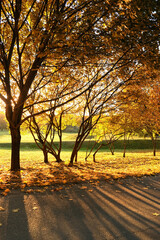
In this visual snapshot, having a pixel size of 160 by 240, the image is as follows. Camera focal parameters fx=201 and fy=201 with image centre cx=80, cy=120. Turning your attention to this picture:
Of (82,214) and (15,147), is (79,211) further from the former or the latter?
(15,147)

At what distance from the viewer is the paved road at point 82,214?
12.2 ft

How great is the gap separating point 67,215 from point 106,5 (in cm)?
690

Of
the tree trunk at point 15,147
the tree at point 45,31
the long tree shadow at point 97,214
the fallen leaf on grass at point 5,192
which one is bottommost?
the long tree shadow at point 97,214

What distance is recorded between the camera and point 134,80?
524 inches

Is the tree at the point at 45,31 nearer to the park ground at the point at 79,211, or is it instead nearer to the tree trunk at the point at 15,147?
the tree trunk at the point at 15,147

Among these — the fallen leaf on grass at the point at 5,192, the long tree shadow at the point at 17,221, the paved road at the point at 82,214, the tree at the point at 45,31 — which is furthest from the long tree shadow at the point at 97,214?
the tree at the point at 45,31

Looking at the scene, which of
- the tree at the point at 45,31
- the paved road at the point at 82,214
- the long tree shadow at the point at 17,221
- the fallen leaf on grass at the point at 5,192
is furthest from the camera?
the tree at the point at 45,31

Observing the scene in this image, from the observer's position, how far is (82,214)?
4543 mm

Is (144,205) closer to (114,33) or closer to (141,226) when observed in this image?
(141,226)

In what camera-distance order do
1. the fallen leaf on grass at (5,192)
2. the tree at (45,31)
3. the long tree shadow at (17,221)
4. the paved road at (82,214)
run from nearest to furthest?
1. the long tree shadow at (17,221)
2. the paved road at (82,214)
3. the fallen leaf on grass at (5,192)
4. the tree at (45,31)

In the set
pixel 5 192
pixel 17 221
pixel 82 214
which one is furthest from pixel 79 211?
pixel 5 192

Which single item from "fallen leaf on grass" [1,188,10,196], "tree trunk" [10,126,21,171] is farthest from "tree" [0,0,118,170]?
"fallen leaf on grass" [1,188,10,196]

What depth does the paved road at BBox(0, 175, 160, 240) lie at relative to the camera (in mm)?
3717

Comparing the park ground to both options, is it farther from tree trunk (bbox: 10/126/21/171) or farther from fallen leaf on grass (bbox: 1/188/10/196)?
tree trunk (bbox: 10/126/21/171)
